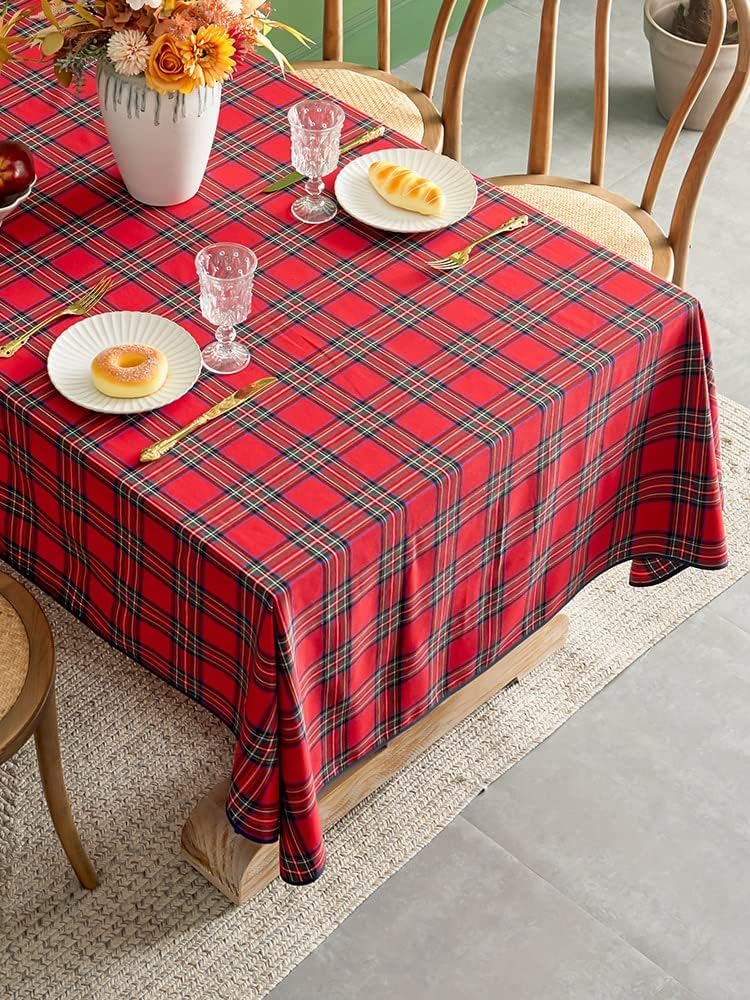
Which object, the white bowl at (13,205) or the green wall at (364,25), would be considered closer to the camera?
the white bowl at (13,205)

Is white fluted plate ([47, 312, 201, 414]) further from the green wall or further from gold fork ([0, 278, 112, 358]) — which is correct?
the green wall

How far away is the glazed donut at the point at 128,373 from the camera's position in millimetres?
1591

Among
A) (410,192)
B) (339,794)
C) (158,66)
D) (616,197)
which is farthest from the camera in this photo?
(616,197)

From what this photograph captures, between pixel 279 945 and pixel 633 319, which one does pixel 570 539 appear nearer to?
pixel 633 319

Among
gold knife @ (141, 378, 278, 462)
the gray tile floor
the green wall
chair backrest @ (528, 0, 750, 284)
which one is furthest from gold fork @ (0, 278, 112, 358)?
the green wall

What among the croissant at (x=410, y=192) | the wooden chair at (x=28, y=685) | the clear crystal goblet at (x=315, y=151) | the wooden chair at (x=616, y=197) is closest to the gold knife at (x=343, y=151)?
the clear crystal goblet at (x=315, y=151)

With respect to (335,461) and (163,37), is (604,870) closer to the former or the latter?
(335,461)

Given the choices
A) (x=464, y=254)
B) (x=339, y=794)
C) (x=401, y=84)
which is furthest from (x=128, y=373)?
(x=401, y=84)

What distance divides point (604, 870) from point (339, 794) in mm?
428

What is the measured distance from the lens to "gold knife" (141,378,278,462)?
5.07ft

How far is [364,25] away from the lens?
363 cm

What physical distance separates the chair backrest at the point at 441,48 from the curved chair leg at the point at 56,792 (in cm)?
149

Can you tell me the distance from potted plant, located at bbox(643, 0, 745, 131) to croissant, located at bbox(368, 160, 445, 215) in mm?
1828

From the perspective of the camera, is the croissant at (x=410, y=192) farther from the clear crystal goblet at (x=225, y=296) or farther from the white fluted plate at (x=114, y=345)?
the white fluted plate at (x=114, y=345)
